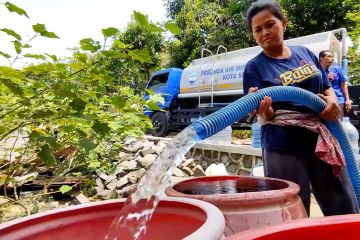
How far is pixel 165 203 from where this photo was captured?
961 millimetres

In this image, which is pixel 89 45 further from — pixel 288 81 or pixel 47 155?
pixel 288 81

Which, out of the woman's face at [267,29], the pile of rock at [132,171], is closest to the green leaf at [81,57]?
the woman's face at [267,29]

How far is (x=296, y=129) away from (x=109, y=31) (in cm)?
103

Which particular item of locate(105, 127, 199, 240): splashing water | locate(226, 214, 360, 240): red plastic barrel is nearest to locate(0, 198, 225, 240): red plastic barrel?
locate(105, 127, 199, 240): splashing water

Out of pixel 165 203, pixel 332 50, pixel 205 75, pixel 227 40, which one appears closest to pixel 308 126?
pixel 165 203

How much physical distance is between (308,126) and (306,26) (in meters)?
16.1

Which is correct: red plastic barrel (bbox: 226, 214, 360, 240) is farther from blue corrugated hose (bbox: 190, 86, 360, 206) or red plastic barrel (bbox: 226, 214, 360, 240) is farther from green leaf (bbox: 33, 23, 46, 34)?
green leaf (bbox: 33, 23, 46, 34)

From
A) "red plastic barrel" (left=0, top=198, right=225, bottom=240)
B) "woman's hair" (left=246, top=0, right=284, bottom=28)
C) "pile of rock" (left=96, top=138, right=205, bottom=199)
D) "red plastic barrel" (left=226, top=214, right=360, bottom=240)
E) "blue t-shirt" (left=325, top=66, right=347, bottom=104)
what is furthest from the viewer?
"pile of rock" (left=96, top=138, right=205, bottom=199)

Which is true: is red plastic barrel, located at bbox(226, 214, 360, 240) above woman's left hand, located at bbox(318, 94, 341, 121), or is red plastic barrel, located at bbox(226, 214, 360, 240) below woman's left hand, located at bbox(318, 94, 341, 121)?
below

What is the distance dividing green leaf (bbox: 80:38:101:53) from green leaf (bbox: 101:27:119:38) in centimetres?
3

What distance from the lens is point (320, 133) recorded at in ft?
5.28

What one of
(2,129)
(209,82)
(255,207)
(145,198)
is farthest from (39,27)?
(209,82)

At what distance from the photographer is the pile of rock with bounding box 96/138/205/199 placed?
207 inches

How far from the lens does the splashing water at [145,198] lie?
0.91 metres
